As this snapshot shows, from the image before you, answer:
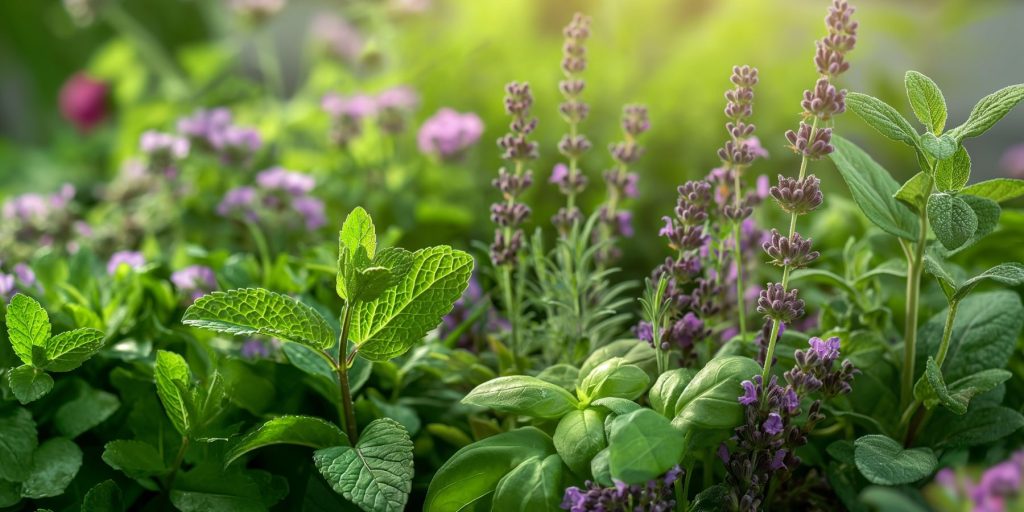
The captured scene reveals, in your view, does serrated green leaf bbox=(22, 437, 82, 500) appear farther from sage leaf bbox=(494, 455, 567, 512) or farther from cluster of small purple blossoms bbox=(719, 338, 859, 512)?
cluster of small purple blossoms bbox=(719, 338, 859, 512)

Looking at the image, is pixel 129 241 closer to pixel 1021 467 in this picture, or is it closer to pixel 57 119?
pixel 1021 467

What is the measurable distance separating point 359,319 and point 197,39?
215cm

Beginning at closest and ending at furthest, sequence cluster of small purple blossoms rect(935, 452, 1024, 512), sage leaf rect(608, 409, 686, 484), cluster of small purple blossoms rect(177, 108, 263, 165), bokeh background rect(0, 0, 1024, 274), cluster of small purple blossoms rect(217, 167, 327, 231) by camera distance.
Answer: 1. cluster of small purple blossoms rect(935, 452, 1024, 512)
2. sage leaf rect(608, 409, 686, 484)
3. cluster of small purple blossoms rect(217, 167, 327, 231)
4. cluster of small purple blossoms rect(177, 108, 263, 165)
5. bokeh background rect(0, 0, 1024, 274)

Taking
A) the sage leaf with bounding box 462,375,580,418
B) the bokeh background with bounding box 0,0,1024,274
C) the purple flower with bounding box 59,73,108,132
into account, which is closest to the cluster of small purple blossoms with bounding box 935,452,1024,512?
the sage leaf with bounding box 462,375,580,418

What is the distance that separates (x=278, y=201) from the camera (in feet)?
3.16

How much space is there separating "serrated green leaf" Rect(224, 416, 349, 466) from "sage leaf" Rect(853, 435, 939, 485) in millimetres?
287

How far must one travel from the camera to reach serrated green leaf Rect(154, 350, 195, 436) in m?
0.56

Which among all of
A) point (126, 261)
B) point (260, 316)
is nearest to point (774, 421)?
point (260, 316)

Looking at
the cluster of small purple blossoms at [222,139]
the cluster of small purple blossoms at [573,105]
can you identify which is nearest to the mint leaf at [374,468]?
the cluster of small purple blossoms at [573,105]

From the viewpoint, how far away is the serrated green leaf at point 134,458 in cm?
56

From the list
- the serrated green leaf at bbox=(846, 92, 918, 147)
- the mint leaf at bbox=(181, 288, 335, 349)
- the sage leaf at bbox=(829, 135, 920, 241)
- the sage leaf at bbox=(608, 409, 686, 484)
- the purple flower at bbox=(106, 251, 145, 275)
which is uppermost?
the serrated green leaf at bbox=(846, 92, 918, 147)

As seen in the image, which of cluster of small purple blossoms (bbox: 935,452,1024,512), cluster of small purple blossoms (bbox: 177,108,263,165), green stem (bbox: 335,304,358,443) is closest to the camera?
cluster of small purple blossoms (bbox: 935,452,1024,512)

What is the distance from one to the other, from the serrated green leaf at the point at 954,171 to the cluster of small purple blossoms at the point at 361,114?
28.8 inches

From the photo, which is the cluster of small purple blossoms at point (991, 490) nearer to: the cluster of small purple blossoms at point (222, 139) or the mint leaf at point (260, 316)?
the mint leaf at point (260, 316)
